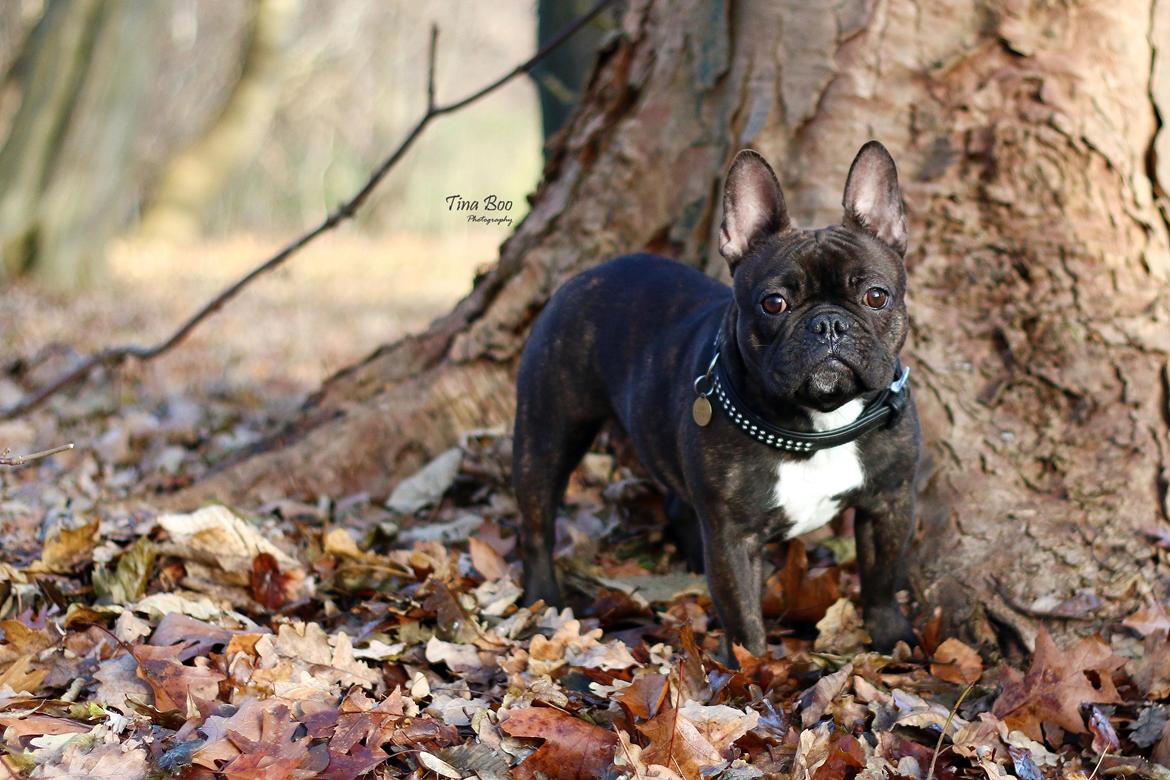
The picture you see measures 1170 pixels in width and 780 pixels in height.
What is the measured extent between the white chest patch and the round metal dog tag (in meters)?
0.25

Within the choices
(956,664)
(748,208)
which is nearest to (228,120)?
(748,208)

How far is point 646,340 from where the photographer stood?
401 cm

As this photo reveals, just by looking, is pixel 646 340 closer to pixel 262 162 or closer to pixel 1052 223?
pixel 1052 223

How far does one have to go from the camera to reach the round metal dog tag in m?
3.52

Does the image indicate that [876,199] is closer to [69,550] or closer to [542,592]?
[542,592]

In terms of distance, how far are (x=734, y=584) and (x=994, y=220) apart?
6.37ft

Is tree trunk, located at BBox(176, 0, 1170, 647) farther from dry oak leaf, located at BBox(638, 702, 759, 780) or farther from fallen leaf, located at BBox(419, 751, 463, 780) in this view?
fallen leaf, located at BBox(419, 751, 463, 780)

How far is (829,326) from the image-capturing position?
3.28m

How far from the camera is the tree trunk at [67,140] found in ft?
40.5

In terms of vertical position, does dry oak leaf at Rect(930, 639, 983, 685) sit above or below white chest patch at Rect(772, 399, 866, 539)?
below

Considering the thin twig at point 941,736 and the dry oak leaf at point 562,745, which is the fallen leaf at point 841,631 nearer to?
the thin twig at point 941,736

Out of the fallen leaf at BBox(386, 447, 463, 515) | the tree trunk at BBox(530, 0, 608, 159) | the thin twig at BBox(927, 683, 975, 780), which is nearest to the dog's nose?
the thin twig at BBox(927, 683, 975, 780)

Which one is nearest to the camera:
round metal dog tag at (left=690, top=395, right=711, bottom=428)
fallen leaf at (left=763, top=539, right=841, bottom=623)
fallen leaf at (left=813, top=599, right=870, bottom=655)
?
round metal dog tag at (left=690, top=395, right=711, bottom=428)

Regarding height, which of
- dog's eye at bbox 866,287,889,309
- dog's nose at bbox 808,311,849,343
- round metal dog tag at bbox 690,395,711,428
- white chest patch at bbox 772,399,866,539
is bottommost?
white chest patch at bbox 772,399,866,539
